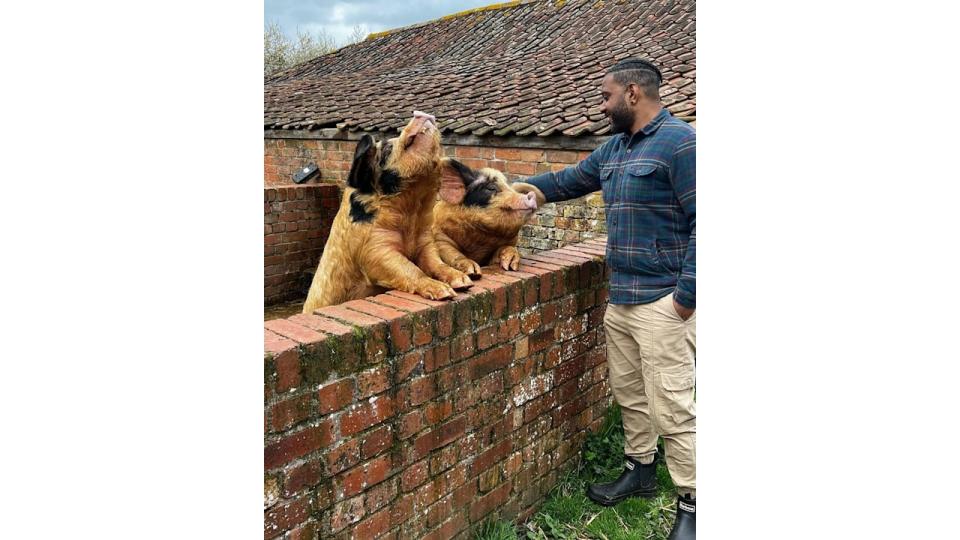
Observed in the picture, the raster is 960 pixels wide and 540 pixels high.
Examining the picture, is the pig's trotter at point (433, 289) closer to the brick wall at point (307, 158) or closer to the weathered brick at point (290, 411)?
the weathered brick at point (290, 411)

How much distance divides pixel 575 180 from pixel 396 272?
4.19 feet

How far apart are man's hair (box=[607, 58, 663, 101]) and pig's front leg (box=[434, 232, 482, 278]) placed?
1097mm

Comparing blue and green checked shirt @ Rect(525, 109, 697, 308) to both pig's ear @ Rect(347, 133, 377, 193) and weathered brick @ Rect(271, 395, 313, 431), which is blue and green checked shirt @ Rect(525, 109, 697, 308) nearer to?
pig's ear @ Rect(347, 133, 377, 193)

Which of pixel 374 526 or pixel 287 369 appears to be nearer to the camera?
pixel 287 369

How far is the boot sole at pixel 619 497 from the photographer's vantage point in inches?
135

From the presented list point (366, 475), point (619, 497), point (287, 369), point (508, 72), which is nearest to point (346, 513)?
point (366, 475)

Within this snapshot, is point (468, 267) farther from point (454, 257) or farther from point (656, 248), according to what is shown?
point (656, 248)

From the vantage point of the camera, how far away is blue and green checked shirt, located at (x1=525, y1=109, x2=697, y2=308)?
2844mm

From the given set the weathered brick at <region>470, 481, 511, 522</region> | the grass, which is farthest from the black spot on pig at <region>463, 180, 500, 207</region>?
the grass

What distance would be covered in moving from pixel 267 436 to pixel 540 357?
1614 millimetres

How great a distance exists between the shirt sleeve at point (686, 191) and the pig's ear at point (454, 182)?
0.97 meters

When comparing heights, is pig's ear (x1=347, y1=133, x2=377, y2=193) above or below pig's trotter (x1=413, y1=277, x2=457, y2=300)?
above

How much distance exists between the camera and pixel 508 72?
37.6ft

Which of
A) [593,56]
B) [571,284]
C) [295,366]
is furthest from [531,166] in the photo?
[295,366]
